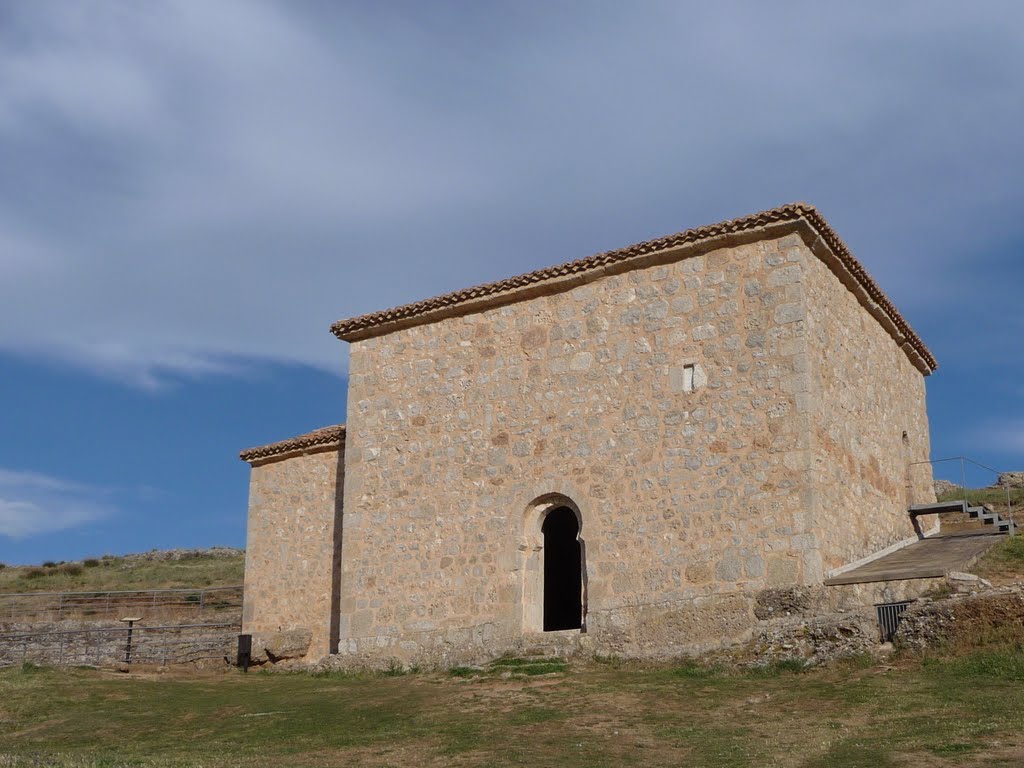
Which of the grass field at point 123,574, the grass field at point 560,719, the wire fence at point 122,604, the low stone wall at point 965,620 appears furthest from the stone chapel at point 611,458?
the grass field at point 123,574

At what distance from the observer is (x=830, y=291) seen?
16.0 meters

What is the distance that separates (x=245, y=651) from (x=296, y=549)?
1.97 metres

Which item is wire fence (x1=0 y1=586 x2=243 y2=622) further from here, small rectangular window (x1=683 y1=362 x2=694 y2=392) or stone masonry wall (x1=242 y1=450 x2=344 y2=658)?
small rectangular window (x1=683 y1=362 x2=694 y2=392)

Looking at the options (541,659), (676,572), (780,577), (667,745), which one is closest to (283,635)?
(541,659)

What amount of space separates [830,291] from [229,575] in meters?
26.9

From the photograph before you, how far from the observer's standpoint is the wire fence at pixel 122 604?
85.6 ft

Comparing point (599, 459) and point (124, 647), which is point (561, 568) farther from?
point (124, 647)

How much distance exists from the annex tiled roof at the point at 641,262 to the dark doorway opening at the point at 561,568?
4.17 metres

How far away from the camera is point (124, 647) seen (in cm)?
2047

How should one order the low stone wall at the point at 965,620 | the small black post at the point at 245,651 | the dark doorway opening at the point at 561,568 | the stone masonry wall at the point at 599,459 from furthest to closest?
the dark doorway opening at the point at 561,568 < the small black post at the point at 245,651 < the stone masonry wall at the point at 599,459 < the low stone wall at the point at 965,620

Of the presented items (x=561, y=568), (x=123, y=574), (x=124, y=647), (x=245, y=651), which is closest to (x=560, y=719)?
(x=561, y=568)

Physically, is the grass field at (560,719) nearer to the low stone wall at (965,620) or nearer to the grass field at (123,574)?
the low stone wall at (965,620)

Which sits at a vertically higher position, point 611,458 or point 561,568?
point 611,458

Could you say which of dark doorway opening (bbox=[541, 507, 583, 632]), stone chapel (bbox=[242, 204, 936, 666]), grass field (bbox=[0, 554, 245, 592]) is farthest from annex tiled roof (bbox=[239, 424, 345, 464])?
grass field (bbox=[0, 554, 245, 592])
